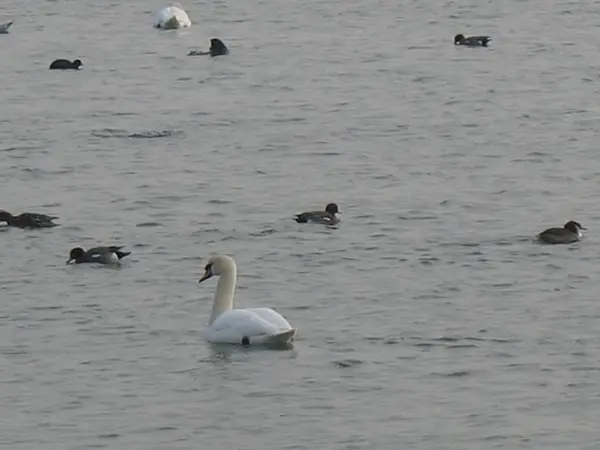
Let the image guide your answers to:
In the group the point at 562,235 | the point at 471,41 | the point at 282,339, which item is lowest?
the point at 471,41

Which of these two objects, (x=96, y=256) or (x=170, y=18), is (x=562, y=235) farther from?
(x=170, y=18)

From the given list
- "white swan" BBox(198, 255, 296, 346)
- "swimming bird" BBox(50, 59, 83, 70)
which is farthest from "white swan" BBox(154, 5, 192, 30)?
"white swan" BBox(198, 255, 296, 346)

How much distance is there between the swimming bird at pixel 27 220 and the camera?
71.2 feet

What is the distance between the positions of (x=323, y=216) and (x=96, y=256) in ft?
9.11

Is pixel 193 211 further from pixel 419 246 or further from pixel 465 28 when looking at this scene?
pixel 465 28

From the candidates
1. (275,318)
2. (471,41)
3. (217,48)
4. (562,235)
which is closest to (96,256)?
(275,318)

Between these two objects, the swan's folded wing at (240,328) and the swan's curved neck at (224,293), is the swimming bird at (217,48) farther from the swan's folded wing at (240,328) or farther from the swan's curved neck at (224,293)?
the swan's folded wing at (240,328)

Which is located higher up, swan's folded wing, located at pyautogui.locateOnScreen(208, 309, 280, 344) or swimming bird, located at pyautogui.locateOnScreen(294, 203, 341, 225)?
swan's folded wing, located at pyautogui.locateOnScreen(208, 309, 280, 344)

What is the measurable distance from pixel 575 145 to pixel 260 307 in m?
8.82

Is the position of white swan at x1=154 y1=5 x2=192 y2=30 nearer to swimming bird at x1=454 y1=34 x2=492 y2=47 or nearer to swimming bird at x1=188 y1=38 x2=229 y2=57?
swimming bird at x1=188 y1=38 x2=229 y2=57

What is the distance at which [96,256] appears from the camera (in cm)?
2002

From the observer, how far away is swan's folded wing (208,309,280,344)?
1709cm

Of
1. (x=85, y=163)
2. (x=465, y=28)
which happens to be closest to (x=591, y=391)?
(x=85, y=163)

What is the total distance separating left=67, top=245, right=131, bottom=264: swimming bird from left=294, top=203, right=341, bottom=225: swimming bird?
2.33 metres
